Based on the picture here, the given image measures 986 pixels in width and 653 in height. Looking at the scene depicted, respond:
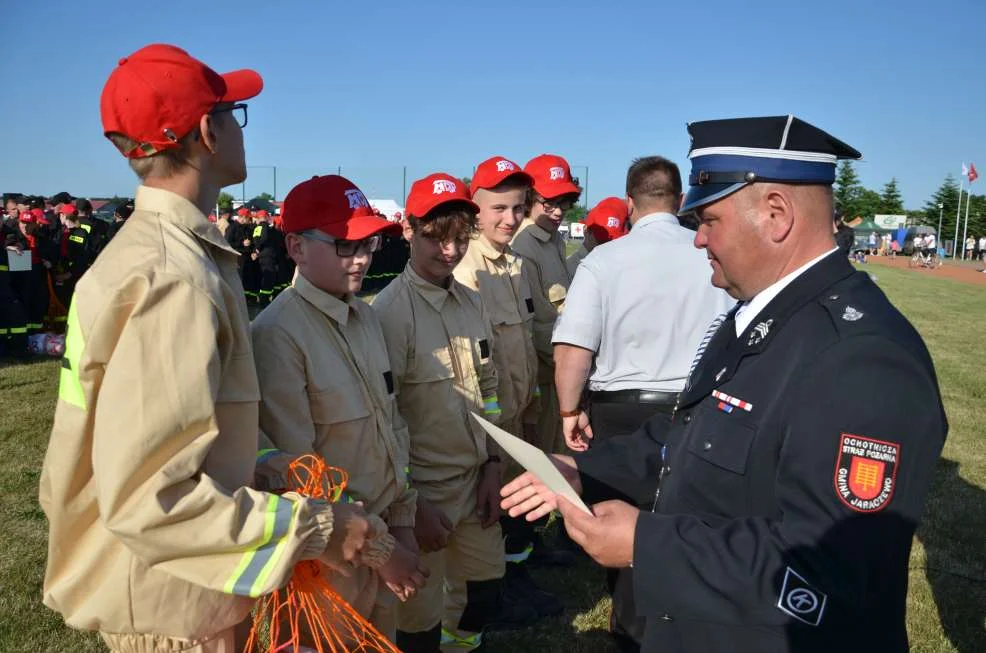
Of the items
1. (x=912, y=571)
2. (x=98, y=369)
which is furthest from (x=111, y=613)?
(x=912, y=571)

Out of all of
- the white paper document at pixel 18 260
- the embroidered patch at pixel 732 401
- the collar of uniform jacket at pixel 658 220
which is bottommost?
the white paper document at pixel 18 260

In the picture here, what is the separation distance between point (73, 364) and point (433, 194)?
2129mm

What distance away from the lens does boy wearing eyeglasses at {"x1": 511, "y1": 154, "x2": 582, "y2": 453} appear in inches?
227

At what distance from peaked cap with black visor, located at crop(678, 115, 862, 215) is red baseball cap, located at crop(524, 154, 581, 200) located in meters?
3.75

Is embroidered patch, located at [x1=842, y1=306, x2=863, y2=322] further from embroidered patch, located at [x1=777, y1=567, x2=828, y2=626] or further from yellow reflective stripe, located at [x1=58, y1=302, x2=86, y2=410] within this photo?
yellow reflective stripe, located at [x1=58, y1=302, x2=86, y2=410]

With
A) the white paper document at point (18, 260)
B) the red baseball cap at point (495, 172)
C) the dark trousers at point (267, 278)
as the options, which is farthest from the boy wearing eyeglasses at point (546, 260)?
the dark trousers at point (267, 278)

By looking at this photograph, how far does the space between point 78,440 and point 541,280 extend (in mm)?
4332

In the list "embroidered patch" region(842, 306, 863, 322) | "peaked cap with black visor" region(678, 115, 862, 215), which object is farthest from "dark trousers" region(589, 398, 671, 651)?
"embroidered patch" region(842, 306, 863, 322)

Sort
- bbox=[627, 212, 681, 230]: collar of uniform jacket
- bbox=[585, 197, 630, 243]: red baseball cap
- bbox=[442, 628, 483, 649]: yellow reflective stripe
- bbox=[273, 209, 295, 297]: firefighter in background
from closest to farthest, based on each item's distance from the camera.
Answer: bbox=[442, 628, 483, 649]: yellow reflective stripe < bbox=[627, 212, 681, 230]: collar of uniform jacket < bbox=[585, 197, 630, 243]: red baseball cap < bbox=[273, 209, 295, 297]: firefighter in background

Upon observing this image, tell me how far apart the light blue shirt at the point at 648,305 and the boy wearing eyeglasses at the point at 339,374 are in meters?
1.44

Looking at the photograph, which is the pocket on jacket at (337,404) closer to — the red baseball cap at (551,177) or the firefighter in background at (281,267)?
the red baseball cap at (551,177)

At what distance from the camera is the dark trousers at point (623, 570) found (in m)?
3.59

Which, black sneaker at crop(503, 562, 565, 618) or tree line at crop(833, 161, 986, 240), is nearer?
black sneaker at crop(503, 562, 565, 618)

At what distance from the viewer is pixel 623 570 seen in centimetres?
361
